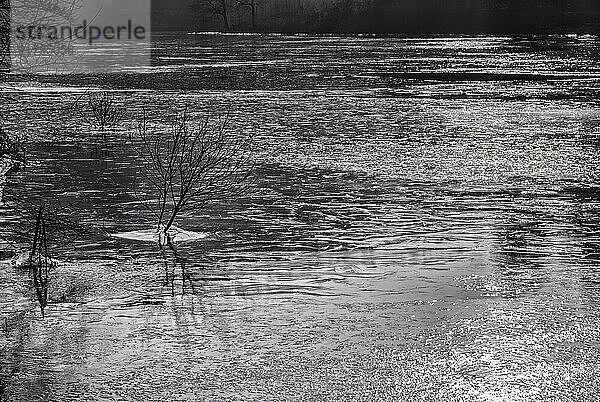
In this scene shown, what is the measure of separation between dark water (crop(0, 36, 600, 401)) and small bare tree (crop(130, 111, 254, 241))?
28 centimetres

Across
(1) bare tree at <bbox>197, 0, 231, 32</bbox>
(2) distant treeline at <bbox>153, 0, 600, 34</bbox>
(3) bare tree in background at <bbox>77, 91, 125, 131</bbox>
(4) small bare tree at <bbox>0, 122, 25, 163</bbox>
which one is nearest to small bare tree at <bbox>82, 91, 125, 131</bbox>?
(3) bare tree in background at <bbox>77, 91, 125, 131</bbox>

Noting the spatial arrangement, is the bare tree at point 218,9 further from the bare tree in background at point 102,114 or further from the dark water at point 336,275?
the dark water at point 336,275

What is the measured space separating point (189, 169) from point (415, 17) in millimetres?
67637

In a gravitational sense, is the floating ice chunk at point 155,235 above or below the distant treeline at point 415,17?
below

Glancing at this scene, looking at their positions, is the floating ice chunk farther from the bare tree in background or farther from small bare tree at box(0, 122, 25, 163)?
the bare tree in background

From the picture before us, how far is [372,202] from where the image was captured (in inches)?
549

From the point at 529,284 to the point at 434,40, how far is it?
53434mm

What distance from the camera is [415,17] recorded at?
80.4m

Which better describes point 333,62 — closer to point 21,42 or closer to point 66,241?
point 21,42

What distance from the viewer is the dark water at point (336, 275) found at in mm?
7656

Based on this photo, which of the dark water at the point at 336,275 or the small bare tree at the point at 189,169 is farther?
the small bare tree at the point at 189,169

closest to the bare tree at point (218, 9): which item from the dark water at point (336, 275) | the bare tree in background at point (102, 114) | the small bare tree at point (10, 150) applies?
the bare tree in background at point (102, 114)

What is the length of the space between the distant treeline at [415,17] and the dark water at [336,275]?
55.8 meters

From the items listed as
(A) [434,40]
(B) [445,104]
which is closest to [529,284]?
(B) [445,104]
